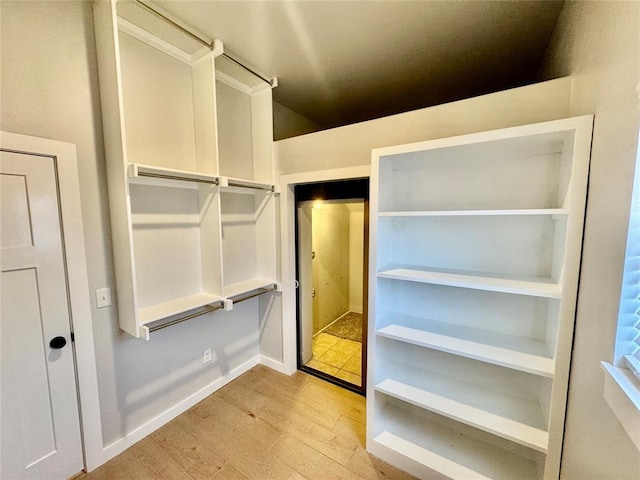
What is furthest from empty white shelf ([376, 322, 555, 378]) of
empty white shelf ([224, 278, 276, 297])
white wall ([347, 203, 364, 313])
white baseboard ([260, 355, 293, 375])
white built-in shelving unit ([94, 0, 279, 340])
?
white wall ([347, 203, 364, 313])

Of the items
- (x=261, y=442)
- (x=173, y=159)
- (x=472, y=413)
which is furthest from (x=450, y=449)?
(x=173, y=159)

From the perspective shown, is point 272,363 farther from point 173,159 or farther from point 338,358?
point 173,159

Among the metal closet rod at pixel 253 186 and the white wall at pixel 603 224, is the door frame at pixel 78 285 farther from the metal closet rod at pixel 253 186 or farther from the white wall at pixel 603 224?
the white wall at pixel 603 224

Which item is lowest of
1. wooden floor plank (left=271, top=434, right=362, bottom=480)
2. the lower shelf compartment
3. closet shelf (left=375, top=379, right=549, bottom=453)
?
wooden floor plank (left=271, top=434, right=362, bottom=480)

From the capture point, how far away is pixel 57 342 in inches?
57.7

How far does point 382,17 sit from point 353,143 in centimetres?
77

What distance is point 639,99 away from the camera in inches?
29.7

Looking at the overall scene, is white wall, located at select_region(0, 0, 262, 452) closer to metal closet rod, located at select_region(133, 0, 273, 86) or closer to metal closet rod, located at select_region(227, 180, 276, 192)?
metal closet rod, located at select_region(133, 0, 273, 86)

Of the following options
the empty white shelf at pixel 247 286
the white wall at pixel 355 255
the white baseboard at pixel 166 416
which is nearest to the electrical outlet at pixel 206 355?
the white baseboard at pixel 166 416

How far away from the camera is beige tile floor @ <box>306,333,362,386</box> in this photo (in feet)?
8.90

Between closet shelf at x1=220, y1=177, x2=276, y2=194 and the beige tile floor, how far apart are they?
Answer: 1.99 metres

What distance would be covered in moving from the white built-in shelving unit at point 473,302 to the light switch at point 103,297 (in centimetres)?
171

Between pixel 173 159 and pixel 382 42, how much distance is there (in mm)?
1770

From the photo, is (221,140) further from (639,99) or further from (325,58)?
(639,99)
